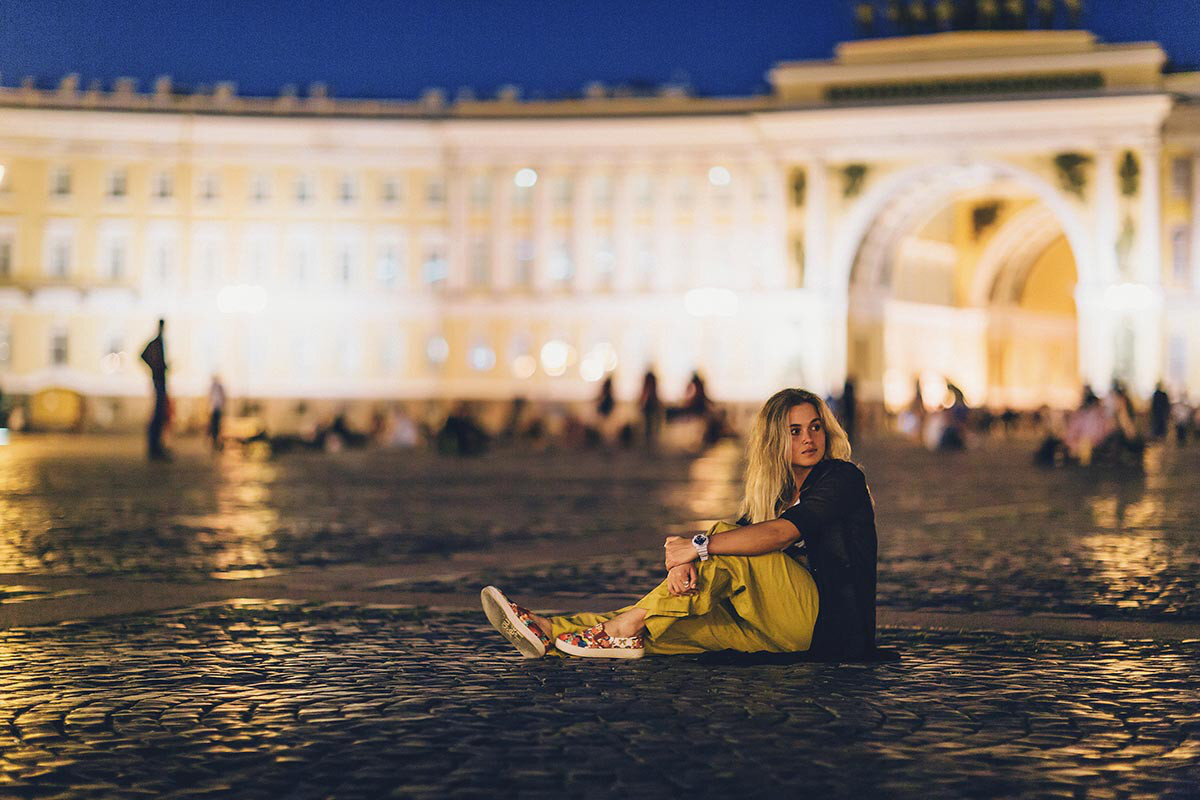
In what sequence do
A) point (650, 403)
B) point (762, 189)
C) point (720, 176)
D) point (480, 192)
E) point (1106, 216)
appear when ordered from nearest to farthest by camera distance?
point (650, 403)
point (1106, 216)
point (762, 189)
point (720, 176)
point (480, 192)

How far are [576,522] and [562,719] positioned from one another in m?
9.02

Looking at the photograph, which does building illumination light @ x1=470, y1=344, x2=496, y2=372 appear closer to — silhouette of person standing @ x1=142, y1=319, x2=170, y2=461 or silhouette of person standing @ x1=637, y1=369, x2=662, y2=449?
silhouette of person standing @ x1=637, y1=369, x2=662, y2=449

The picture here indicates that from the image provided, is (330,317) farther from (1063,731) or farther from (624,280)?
(1063,731)

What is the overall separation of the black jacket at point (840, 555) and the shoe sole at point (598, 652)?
66 centimetres

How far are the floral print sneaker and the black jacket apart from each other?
2.13 ft

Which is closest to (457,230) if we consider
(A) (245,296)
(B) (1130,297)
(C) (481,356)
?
(C) (481,356)

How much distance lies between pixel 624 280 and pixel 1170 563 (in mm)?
53845

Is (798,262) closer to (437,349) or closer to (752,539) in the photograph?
(437,349)

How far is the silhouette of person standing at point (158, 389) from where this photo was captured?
23.5 m

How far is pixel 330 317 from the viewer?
6606 centimetres

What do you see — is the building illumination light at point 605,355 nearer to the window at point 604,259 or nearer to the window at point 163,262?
the window at point 604,259

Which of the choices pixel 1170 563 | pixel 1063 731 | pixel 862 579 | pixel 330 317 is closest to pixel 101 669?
pixel 862 579

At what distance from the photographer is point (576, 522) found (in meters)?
14.5

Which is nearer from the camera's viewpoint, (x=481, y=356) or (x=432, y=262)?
(x=481, y=356)
